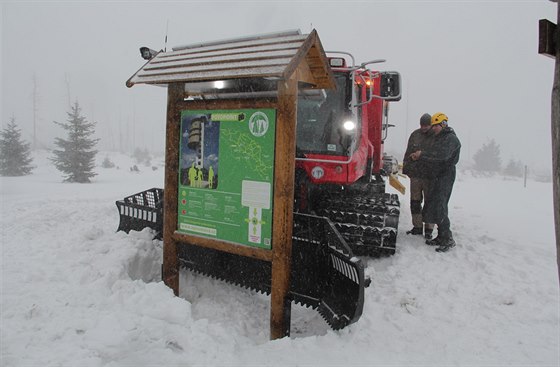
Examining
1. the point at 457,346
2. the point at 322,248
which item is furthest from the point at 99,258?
the point at 457,346

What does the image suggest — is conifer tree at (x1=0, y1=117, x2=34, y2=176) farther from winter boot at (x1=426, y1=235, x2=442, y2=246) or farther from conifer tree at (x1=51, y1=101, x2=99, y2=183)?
winter boot at (x1=426, y1=235, x2=442, y2=246)

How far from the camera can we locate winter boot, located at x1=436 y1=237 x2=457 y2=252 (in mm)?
5886

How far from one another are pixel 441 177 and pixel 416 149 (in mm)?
921

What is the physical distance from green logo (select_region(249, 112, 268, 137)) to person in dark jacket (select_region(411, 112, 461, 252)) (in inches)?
145

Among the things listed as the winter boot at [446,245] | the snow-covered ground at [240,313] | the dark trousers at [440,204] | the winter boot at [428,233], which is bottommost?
the snow-covered ground at [240,313]

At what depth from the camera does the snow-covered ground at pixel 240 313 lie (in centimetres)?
289

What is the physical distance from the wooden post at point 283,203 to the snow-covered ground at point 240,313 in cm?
33

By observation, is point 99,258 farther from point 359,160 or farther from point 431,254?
point 431,254

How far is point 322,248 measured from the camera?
4074 mm

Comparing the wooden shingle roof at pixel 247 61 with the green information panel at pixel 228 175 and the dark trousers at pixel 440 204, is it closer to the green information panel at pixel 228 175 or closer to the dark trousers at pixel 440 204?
the green information panel at pixel 228 175

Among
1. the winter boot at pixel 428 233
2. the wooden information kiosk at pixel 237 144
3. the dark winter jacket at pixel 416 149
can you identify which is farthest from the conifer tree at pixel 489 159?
the wooden information kiosk at pixel 237 144

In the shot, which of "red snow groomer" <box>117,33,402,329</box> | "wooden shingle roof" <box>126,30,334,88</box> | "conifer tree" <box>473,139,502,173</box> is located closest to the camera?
"wooden shingle roof" <box>126,30,334,88</box>

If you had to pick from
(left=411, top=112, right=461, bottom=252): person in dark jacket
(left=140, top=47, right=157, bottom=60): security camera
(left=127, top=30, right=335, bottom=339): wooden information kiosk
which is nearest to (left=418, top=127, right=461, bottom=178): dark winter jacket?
(left=411, top=112, right=461, bottom=252): person in dark jacket

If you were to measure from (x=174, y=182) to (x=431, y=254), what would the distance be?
4004mm
